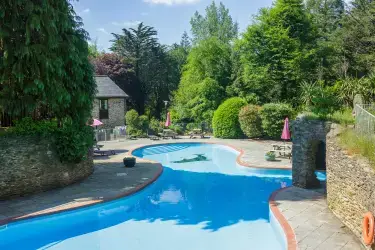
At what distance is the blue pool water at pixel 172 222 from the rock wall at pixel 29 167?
2.75 metres

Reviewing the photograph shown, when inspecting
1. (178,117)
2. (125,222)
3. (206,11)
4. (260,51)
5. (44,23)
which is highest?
(206,11)

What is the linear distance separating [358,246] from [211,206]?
20.2ft

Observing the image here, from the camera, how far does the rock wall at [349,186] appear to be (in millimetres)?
7789

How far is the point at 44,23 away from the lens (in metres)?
12.5

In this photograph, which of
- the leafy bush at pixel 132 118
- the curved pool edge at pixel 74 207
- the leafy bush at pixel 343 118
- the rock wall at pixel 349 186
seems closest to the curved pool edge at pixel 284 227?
the rock wall at pixel 349 186

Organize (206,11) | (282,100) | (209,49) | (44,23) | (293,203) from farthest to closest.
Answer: (206,11), (209,49), (282,100), (44,23), (293,203)

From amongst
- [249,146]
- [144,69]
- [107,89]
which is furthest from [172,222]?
[144,69]

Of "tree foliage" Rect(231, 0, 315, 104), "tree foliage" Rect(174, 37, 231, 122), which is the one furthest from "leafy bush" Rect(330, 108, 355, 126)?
"tree foliage" Rect(174, 37, 231, 122)

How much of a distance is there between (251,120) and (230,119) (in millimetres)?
2505

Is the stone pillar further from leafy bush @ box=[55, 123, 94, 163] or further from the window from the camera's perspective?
the window

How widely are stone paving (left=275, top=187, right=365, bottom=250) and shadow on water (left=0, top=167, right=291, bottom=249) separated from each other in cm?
103

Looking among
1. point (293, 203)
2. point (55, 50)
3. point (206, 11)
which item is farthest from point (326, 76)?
point (206, 11)

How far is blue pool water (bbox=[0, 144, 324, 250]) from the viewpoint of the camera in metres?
9.89

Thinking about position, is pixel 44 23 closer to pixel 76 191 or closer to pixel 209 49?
pixel 76 191
